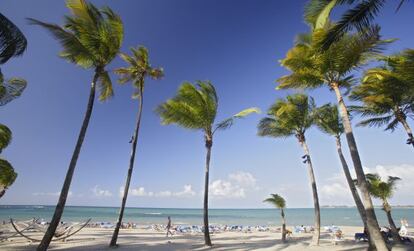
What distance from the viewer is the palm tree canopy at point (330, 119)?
47.3 ft

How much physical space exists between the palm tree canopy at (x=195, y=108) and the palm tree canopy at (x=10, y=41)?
8544 mm

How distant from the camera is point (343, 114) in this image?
31.7 feet

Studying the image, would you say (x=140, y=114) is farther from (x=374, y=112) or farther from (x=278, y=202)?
(x=374, y=112)

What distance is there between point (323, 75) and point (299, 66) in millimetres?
1025

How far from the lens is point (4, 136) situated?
1134 centimetres

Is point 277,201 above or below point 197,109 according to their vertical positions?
below

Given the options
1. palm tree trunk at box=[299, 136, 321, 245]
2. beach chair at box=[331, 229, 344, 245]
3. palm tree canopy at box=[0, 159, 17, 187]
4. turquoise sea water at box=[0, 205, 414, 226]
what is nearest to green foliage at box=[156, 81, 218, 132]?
palm tree trunk at box=[299, 136, 321, 245]

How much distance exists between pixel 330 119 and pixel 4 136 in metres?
16.3

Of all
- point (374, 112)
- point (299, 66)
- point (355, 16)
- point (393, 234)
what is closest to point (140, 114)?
point (299, 66)

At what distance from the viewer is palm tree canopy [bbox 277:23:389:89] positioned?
9.20 meters

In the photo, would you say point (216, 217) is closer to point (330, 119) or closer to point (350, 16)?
point (330, 119)

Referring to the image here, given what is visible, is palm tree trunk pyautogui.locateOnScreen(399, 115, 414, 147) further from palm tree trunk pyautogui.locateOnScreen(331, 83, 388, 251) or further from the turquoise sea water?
the turquoise sea water

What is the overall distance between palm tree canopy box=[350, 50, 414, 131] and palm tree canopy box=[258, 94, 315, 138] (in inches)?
96.4

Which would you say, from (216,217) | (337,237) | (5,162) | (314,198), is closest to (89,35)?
(5,162)
